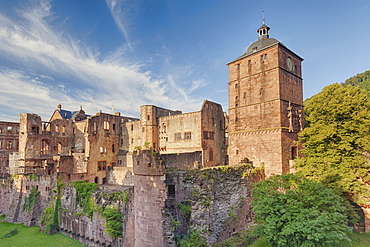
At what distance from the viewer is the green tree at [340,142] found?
18516 mm

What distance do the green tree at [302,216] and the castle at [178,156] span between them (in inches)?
140

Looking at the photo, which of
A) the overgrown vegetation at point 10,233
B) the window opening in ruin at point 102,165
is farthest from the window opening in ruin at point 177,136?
the overgrown vegetation at point 10,233

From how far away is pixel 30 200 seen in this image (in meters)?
25.7

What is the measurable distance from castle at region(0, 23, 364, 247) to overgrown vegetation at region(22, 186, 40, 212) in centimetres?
55

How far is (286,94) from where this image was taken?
2312cm

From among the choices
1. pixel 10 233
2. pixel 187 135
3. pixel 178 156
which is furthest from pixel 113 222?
pixel 187 135

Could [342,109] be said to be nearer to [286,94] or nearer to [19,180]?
[286,94]

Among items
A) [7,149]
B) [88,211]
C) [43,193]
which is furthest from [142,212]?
[7,149]

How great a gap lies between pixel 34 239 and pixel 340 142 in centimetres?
2892

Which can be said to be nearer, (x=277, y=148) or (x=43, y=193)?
(x=277, y=148)

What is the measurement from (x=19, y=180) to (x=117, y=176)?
11840 millimetres

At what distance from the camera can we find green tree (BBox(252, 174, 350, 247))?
44.5 feet

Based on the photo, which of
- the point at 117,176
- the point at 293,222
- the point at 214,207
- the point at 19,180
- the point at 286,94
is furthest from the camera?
the point at 117,176

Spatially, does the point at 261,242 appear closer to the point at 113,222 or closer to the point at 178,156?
the point at 113,222
